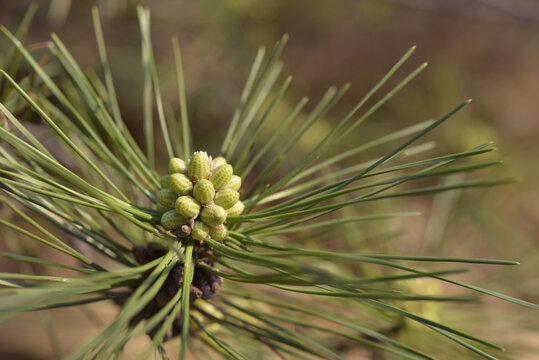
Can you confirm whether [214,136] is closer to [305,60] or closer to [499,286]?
[305,60]

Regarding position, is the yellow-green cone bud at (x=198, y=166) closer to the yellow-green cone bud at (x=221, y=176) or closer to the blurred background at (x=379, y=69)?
the yellow-green cone bud at (x=221, y=176)

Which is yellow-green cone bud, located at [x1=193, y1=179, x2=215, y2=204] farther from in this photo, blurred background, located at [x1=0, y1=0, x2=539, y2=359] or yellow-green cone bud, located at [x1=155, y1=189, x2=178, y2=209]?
blurred background, located at [x1=0, y1=0, x2=539, y2=359]

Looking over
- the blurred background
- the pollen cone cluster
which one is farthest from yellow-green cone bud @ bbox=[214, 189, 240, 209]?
the blurred background

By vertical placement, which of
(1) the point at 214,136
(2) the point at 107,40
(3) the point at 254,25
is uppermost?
(3) the point at 254,25

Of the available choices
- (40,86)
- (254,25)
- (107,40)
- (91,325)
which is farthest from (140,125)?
(40,86)

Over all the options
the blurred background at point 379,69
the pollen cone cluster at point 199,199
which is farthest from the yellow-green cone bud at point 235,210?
the blurred background at point 379,69

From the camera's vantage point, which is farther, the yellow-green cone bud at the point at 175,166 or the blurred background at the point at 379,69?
the blurred background at the point at 379,69
